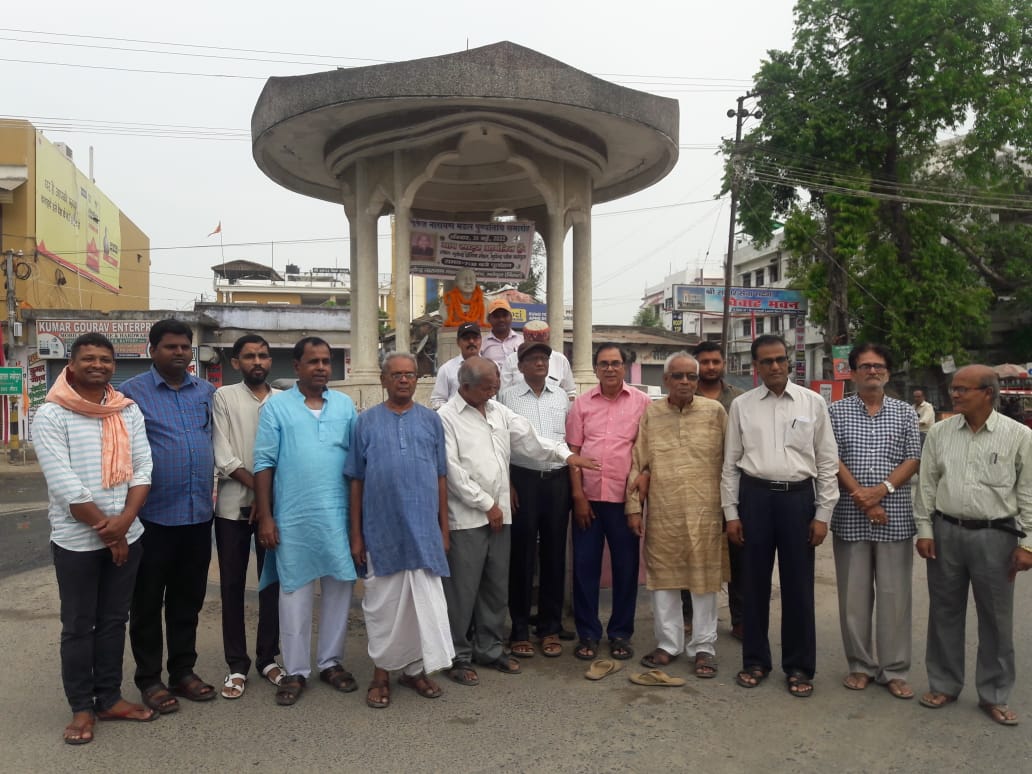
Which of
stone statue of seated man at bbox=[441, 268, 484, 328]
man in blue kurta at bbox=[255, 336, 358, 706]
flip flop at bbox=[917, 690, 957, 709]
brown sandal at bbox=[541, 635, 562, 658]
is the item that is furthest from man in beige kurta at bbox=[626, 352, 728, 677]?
stone statue of seated man at bbox=[441, 268, 484, 328]

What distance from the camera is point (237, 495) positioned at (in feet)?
13.1

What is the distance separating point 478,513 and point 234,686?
Answer: 143 cm

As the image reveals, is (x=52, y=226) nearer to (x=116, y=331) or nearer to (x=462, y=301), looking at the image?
(x=116, y=331)

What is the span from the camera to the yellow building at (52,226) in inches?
842

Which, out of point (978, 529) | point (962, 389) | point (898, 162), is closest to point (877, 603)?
point (978, 529)

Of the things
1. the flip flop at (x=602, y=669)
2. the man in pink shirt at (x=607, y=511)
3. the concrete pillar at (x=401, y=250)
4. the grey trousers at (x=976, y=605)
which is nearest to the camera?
the grey trousers at (x=976, y=605)

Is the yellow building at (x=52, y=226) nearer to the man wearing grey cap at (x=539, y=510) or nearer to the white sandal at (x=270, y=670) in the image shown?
the white sandal at (x=270, y=670)

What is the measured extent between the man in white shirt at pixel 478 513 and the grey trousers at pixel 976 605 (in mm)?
1725

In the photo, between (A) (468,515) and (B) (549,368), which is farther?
(B) (549,368)

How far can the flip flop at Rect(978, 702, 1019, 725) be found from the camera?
3.54m

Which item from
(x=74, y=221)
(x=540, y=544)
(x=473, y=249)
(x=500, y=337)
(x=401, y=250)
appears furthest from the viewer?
(x=74, y=221)

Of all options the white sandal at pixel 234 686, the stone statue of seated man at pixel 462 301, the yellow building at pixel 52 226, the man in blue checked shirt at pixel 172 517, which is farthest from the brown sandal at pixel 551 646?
the yellow building at pixel 52 226

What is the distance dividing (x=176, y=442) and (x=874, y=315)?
20.8m

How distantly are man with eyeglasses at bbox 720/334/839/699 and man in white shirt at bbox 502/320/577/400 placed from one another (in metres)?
1.28
